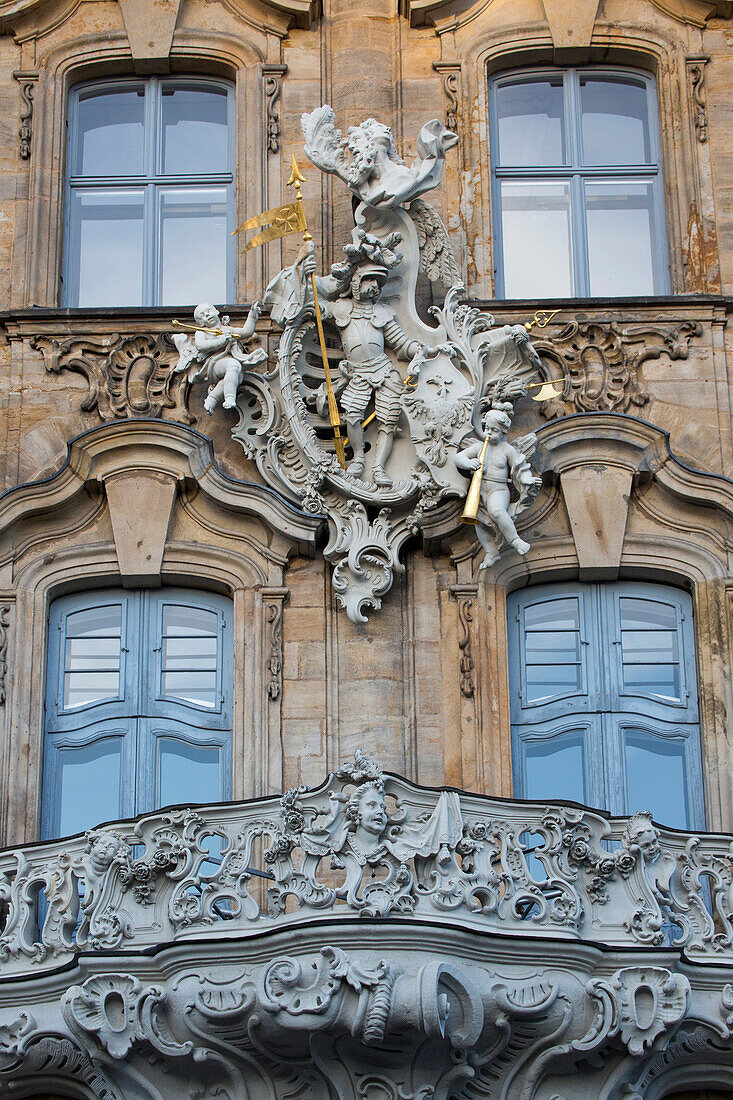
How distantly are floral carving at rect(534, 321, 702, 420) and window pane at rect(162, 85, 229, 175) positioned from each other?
2.44 meters

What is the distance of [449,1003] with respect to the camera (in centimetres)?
1083

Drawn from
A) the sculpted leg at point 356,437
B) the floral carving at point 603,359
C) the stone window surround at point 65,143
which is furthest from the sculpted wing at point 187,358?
the floral carving at point 603,359

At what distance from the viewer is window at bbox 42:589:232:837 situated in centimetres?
1273

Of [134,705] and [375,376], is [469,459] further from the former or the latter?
[134,705]

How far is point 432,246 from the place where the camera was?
13672mm

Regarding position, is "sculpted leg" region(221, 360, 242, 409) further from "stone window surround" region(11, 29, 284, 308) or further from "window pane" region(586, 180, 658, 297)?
"window pane" region(586, 180, 658, 297)

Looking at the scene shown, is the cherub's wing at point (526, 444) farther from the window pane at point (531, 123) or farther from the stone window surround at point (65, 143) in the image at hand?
the window pane at point (531, 123)

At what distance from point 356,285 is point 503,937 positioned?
420cm

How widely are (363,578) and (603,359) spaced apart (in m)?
2.06

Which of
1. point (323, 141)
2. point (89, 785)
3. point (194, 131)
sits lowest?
point (89, 785)

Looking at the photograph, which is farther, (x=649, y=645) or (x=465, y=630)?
(x=649, y=645)

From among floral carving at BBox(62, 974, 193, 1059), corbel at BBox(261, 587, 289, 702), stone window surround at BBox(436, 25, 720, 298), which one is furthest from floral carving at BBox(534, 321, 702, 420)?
floral carving at BBox(62, 974, 193, 1059)

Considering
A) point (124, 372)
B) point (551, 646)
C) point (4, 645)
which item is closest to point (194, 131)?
point (124, 372)

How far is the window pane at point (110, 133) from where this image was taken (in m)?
14.6
